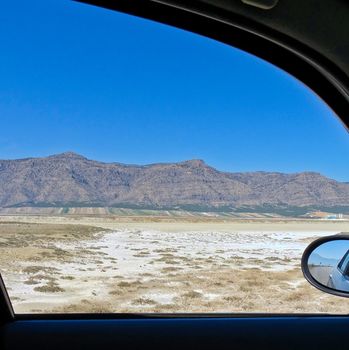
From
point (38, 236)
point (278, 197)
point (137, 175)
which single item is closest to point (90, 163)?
point (137, 175)

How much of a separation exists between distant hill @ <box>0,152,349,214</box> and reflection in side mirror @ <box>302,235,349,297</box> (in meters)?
5.90

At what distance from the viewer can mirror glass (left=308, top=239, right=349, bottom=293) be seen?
7.27ft

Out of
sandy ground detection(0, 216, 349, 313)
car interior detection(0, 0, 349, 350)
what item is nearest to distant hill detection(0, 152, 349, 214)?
sandy ground detection(0, 216, 349, 313)

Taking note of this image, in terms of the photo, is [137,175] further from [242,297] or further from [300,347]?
[300,347]

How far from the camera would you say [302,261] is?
2271 millimetres

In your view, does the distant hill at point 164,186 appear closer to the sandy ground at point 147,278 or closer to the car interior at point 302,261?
the sandy ground at point 147,278

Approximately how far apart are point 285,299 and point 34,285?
3.13 metres

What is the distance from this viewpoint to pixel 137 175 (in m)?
22.1

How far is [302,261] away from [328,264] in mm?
206

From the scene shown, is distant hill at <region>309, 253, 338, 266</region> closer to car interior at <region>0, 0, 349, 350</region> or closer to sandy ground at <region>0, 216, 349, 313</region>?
car interior at <region>0, 0, 349, 350</region>

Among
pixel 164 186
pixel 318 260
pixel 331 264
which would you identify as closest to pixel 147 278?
pixel 331 264

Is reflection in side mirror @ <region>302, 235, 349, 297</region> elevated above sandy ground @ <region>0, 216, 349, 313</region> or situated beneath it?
elevated above

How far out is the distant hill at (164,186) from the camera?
36.6 ft

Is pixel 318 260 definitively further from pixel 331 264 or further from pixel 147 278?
pixel 147 278
